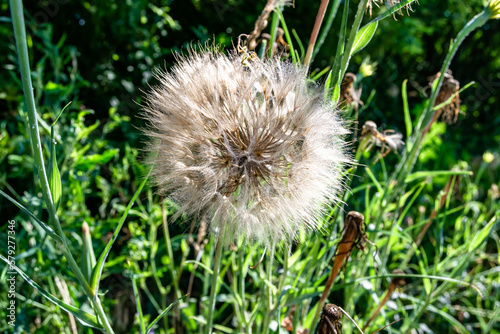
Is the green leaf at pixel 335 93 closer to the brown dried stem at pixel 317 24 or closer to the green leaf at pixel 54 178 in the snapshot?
the brown dried stem at pixel 317 24

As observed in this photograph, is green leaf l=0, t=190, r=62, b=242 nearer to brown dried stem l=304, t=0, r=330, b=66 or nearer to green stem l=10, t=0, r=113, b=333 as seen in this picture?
green stem l=10, t=0, r=113, b=333

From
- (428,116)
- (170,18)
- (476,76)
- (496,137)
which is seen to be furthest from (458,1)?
(428,116)

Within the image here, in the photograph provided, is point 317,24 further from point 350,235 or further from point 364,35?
point 350,235

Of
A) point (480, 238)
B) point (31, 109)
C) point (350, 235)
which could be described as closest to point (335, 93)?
point (350, 235)

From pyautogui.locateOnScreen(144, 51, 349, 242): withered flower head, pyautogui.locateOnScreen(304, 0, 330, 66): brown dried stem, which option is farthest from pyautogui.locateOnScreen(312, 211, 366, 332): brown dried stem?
pyautogui.locateOnScreen(304, 0, 330, 66): brown dried stem

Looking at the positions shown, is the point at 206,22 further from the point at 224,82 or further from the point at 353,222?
the point at 353,222

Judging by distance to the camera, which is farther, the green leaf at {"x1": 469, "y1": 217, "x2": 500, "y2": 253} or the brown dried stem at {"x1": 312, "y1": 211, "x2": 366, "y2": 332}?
the green leaf at {"x1": 469, "y1": 217, "x2": 500, "y2": 253}
